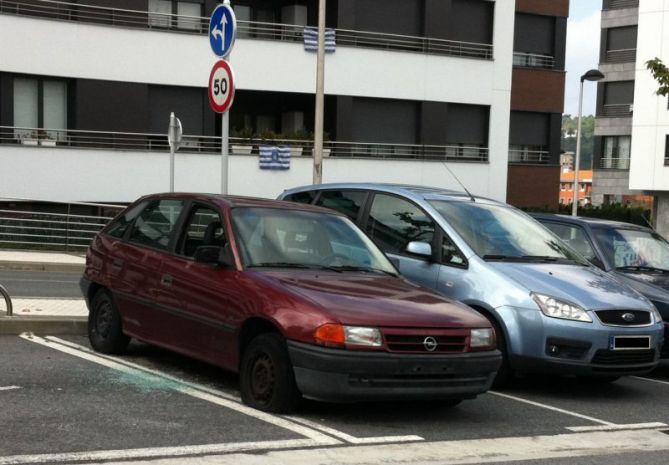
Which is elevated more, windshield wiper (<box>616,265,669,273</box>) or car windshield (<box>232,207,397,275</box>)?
car windshield (<box>232,207,397,275</box>)

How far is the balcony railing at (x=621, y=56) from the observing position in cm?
6166

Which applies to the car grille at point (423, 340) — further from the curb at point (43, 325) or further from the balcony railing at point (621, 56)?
the balcony railing at point (621, 56)

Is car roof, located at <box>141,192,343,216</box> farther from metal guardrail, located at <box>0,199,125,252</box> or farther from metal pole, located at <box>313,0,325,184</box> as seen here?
metal pole, located at <box>313,0,325,184</box>

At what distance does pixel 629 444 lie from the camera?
701 centimetres

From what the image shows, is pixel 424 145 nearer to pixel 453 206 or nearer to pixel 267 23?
pixel 267 23

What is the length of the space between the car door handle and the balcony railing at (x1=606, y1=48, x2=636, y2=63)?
5756 cm

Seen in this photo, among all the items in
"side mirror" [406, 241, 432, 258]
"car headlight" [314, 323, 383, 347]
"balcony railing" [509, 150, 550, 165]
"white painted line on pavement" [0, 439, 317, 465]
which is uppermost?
"balcony railing" [509, 150, 550, 165]

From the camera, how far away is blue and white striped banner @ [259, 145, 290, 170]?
2977cm

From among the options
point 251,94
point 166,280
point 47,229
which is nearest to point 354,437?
point 166,280

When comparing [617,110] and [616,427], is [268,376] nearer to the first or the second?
[616,427]

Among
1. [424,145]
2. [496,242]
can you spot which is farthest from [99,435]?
[424,145]

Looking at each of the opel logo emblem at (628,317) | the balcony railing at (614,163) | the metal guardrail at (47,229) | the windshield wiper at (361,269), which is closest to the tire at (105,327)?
the windshield wiper at (361,269)

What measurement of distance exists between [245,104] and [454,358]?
26299mm

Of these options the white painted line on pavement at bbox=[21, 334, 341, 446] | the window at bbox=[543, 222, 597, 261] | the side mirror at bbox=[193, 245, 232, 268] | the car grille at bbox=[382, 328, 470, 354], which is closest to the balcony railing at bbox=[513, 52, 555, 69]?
the window at bbox=[543, 222, 597, 261]
